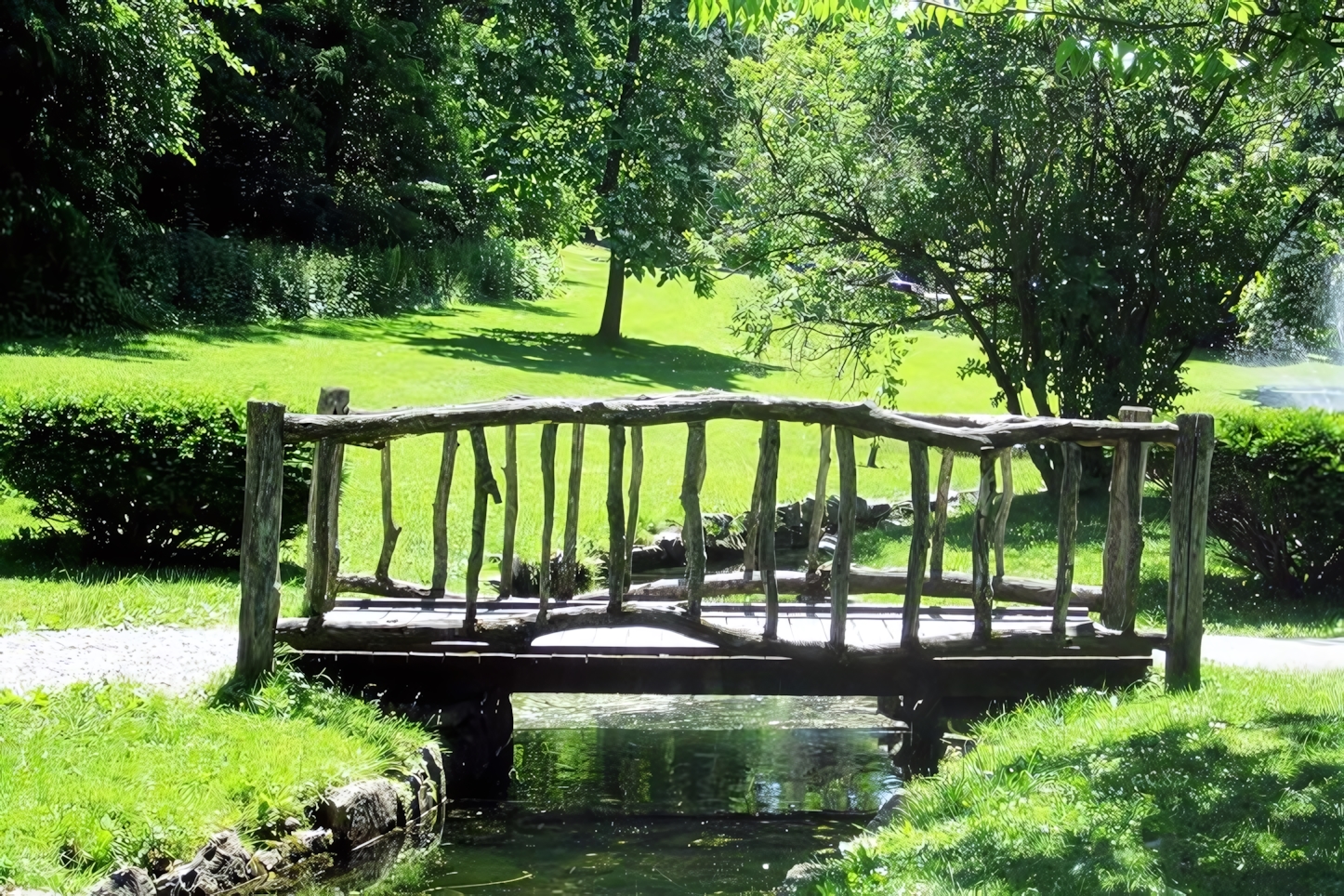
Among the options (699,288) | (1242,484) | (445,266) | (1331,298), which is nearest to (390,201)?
(445,266)

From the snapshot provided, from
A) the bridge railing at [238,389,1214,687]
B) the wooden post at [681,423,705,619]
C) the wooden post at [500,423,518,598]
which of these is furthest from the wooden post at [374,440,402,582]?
the wooden post at [681,423,705,619]

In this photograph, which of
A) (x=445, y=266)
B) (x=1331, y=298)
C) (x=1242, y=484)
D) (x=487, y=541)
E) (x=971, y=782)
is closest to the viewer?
(x=971, y=782)

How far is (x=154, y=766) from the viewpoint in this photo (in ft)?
21.5

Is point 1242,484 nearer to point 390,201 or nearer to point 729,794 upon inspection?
point 729,794

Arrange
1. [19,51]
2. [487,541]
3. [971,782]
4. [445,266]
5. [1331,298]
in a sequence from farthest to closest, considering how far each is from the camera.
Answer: [445,266] → [1331,298] → [19,51] → [487,541] → [971,782]

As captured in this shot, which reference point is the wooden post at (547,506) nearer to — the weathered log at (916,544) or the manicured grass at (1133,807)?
the weathered log at (916,544)

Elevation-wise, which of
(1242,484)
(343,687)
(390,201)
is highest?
(390,201)

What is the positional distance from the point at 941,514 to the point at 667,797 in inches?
93.3

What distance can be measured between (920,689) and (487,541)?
6431mm

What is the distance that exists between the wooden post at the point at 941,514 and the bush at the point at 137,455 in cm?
483

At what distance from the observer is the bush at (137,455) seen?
1097cm

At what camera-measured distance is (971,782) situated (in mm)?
6828

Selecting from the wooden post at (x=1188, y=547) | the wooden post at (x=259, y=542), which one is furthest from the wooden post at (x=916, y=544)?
the wooden post at (x=259, y=542)

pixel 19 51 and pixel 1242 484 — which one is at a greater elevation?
pixel 19 51
